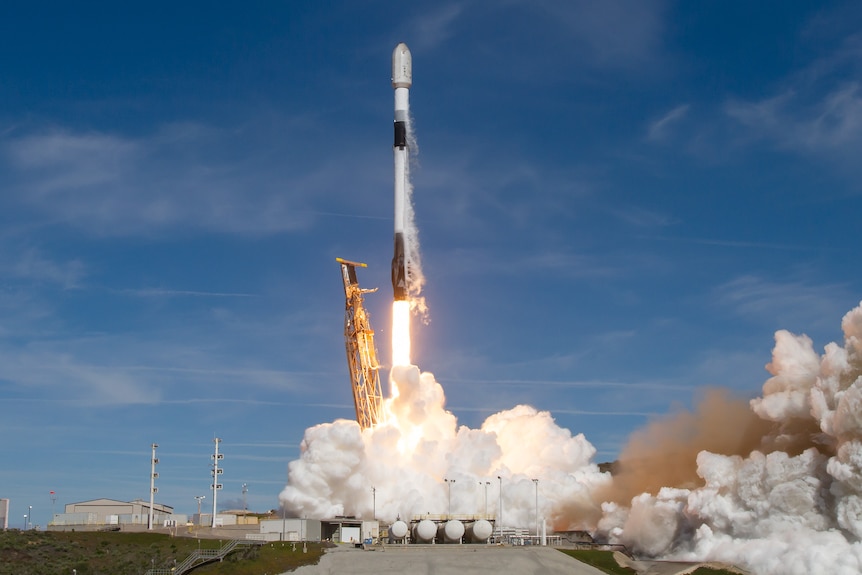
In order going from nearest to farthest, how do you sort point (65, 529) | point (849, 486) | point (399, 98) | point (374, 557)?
point (849, 486)
point (374, 557)
point (399, 98)
point (65, 529)

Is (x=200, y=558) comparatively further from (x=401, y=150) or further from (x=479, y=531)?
(x=401, y=150)

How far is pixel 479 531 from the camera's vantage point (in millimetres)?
90812

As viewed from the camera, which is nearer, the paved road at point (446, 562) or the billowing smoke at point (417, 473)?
the paved road at point (446, 562)

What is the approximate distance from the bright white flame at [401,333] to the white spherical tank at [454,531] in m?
17.0

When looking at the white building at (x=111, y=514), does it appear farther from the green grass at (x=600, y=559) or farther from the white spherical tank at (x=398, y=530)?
the green grass at (x=600, y=559)

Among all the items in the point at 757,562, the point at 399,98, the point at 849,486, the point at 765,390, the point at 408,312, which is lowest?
the point at 757,562

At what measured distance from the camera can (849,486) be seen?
241 ft

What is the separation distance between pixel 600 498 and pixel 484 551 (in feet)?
72.0

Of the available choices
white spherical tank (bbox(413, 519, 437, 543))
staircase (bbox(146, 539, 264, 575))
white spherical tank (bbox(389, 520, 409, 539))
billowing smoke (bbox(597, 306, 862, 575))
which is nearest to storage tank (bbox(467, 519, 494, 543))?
white spherical tank (bbox(413, 519, 437, 543))

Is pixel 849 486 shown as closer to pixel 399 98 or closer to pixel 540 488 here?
pixel 540 488

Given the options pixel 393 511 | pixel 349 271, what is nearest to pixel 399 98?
pixel 349 271

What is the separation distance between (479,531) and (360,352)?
22.0 m

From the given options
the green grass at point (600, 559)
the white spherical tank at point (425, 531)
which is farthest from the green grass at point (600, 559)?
the white spherical tank at point (425, 531)

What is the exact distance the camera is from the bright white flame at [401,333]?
98.9 meters
